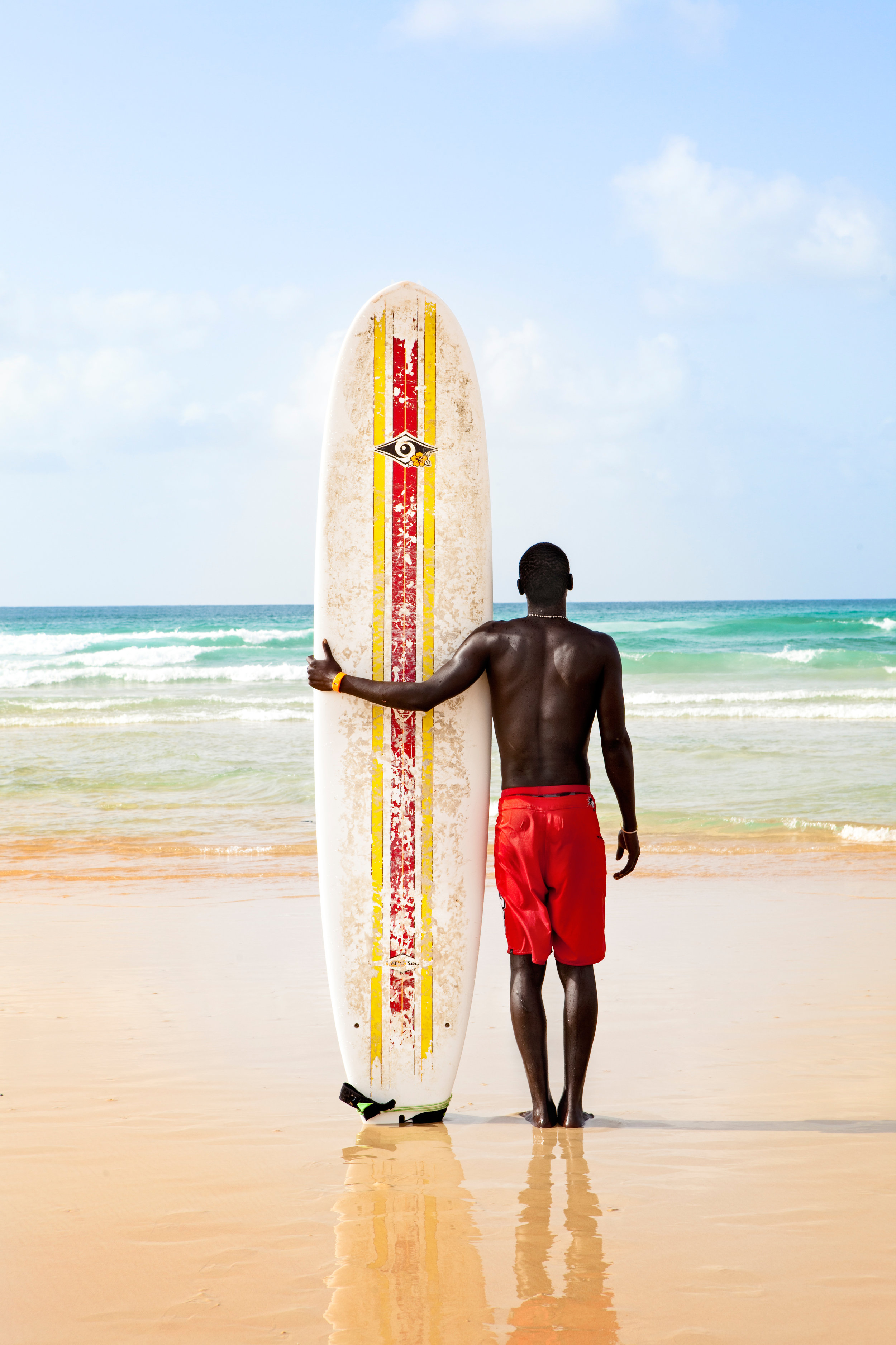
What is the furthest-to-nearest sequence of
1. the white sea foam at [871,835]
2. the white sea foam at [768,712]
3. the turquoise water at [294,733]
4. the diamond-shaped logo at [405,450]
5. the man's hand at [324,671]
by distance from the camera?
the white sea foam at [768,712] < the turquoise water at [294,733] < the white sea foam at [871,835] < the diamond-shaped logo at [405,450] < the man's hand at [324,671]

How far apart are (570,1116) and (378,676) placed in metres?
1.26

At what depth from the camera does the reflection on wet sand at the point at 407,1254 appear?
1.97 metres

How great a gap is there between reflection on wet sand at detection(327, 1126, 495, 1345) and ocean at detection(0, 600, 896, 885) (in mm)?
4233

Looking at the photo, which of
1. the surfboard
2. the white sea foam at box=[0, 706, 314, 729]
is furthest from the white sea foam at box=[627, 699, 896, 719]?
the surfboard

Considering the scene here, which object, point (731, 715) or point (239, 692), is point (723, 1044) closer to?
point (731, 715)

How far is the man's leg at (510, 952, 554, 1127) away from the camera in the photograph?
2.89 m

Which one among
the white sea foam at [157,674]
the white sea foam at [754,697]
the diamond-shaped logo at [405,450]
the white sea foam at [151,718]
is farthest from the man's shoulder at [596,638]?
the white sea foam at [157,674]

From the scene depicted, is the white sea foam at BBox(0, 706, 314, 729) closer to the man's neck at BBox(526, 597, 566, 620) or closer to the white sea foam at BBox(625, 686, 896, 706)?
the white sea foam at BBox(625, 686, 896, 706)

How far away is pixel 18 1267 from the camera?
216 centimetres

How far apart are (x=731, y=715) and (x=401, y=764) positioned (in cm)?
1212

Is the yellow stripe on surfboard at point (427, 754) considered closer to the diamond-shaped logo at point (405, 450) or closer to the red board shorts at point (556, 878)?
the diamond-shaped logo at point (405, 450)

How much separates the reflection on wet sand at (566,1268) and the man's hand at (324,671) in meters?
1.30

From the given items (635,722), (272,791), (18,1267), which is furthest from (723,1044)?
(635,722)

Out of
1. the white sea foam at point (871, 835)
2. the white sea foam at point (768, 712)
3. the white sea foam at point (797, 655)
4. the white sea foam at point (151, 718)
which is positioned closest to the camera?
the white sea foam at point (871, 835)
